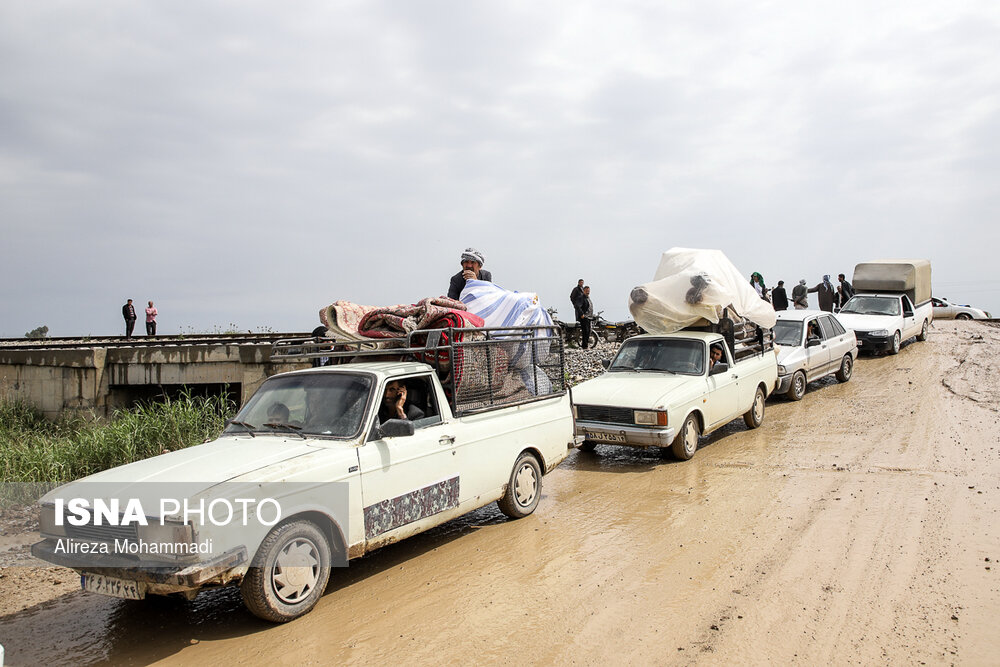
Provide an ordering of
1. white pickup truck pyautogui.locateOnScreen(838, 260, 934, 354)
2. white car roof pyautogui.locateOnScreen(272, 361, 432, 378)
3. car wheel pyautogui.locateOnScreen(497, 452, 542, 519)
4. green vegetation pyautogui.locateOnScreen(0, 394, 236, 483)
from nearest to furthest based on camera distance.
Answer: white car roof pyautogui.locateOnScreen(272, 361, 432, 378)
car wheel pyautogui.locateOnScreen(497, 452, 542, 519)
green vegetation pyautogui.locateOnScreen(0, 394, 236, 483)
white pickup truck pyautogui.locateOnScreen(838, 260, 934, 354)

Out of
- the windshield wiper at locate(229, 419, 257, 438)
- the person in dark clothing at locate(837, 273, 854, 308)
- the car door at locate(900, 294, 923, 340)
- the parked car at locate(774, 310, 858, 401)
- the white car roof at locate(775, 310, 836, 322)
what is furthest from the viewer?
the person in dark clothing at locate(837, 273, 854, 308)

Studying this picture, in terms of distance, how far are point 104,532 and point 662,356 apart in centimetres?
779

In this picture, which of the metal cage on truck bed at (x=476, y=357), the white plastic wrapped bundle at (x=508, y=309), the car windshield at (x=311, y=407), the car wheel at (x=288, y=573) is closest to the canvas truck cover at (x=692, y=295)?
the metal cage on truck bed at (x=476, y=357)

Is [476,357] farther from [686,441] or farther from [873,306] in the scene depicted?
[873,306]

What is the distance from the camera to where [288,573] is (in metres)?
4.55

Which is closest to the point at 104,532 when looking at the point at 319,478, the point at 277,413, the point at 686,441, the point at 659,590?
the point at 319,478

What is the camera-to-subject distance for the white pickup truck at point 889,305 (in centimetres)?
1727

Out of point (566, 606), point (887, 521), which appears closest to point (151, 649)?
point (566, 606)

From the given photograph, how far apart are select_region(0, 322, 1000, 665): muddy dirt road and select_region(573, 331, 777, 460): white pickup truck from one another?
2.48 feet

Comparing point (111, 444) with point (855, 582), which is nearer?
point (855, 582)

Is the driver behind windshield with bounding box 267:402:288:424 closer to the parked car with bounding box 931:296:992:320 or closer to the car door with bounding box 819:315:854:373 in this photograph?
the car door with bounding box 819:315:854:373

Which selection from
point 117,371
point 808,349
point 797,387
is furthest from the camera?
point 808,349

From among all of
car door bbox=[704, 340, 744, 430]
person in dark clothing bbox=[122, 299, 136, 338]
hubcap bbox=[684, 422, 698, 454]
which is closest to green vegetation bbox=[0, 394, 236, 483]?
hubcap bbox=[684, 422, 698, 454]

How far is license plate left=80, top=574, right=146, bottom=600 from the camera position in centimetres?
413
